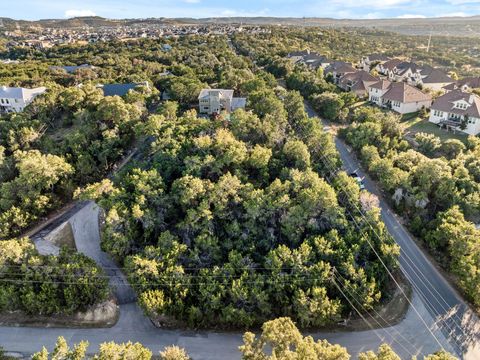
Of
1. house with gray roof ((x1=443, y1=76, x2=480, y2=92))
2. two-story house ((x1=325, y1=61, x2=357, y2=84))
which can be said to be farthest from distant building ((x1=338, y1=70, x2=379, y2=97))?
house with gray roof ((x1=443, y1=76, x2=480, y2=92))

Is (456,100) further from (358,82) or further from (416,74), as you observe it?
(416,74)

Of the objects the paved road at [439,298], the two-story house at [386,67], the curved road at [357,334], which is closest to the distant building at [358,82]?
the two-story house at [386,67]

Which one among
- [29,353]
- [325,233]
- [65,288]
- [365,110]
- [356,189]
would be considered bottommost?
[29,353]

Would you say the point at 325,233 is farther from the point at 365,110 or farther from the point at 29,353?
the point at 365,110

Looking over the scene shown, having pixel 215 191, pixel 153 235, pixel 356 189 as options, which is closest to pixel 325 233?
pixel 356 189

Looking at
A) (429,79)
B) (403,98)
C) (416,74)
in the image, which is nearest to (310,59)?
(416,74)

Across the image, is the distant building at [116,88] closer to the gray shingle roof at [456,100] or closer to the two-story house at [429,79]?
the gray shingle roof at [456,100]
